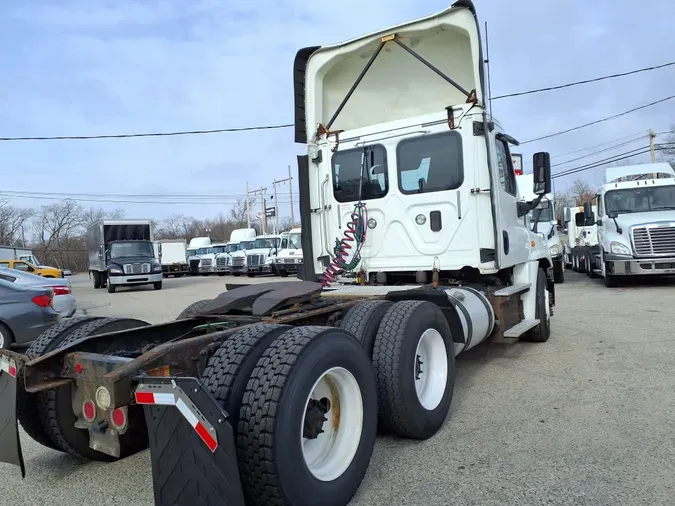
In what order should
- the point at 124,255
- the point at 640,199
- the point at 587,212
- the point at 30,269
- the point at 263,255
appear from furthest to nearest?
1. the point at 263,255
2. the point at 124,255
3. the point at 30,269
4. the point at 640,199
5. the point at 587,212

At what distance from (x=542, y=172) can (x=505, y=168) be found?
16.6 inches

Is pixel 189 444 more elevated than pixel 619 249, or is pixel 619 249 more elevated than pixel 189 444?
pixel 619 249

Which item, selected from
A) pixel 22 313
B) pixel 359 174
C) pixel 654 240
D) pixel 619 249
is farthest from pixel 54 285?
pixel 654 240

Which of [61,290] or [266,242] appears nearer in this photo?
[61,290]

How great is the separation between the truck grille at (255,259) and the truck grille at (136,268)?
338 inches

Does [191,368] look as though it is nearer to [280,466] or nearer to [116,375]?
[116,375]

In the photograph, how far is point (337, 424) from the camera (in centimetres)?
301

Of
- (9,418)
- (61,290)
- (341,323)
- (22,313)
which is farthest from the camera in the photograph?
(61,290)

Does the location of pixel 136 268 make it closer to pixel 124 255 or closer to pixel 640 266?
pixel 124 255

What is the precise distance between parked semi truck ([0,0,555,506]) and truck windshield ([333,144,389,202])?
0.05 feet

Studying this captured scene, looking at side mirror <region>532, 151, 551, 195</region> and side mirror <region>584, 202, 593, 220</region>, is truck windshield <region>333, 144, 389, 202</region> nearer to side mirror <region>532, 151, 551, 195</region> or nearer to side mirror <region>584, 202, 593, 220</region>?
side mirror <region>532, 151, 551, 195</region>

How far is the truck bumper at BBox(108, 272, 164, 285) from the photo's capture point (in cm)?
2184

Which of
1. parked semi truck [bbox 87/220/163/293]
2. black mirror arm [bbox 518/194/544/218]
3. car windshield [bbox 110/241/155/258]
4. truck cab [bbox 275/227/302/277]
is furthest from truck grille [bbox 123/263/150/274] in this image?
black mirror arm [bbox 518/194/544/218]

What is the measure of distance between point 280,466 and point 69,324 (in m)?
2.12
